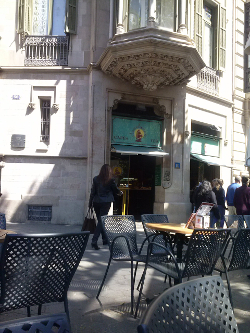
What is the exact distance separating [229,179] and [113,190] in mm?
8753

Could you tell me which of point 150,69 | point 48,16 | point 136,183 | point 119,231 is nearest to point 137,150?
point 136,183

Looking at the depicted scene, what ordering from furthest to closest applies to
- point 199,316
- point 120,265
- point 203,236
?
point 120,265 < point 203,236 < point 199,316

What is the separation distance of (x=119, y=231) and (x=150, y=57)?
7.44 metres

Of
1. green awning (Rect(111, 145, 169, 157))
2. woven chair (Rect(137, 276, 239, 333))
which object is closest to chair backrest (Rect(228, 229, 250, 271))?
woven chair (Rect(137, 276, 239, 333))

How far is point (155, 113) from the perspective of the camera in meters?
12.8

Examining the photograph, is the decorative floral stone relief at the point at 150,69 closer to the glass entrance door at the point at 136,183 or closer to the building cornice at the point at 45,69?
the building cornice at the point at 45,69

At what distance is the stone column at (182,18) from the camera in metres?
11.2

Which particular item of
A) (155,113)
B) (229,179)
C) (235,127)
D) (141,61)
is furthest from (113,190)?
(235,127)

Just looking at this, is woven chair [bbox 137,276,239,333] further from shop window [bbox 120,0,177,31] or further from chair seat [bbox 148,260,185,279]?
shop window [bbox 120,0,177,31]

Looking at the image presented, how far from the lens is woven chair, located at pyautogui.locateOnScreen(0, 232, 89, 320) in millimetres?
2277

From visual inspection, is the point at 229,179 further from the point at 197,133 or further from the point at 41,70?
the point at 41,70

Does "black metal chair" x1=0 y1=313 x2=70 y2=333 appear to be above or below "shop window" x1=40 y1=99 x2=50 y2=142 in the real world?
below

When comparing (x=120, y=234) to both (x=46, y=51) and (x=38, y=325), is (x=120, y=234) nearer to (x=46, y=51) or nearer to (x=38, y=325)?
(x=38, y=325)

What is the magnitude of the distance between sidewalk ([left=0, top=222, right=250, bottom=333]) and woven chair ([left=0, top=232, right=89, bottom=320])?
0.89 metres
